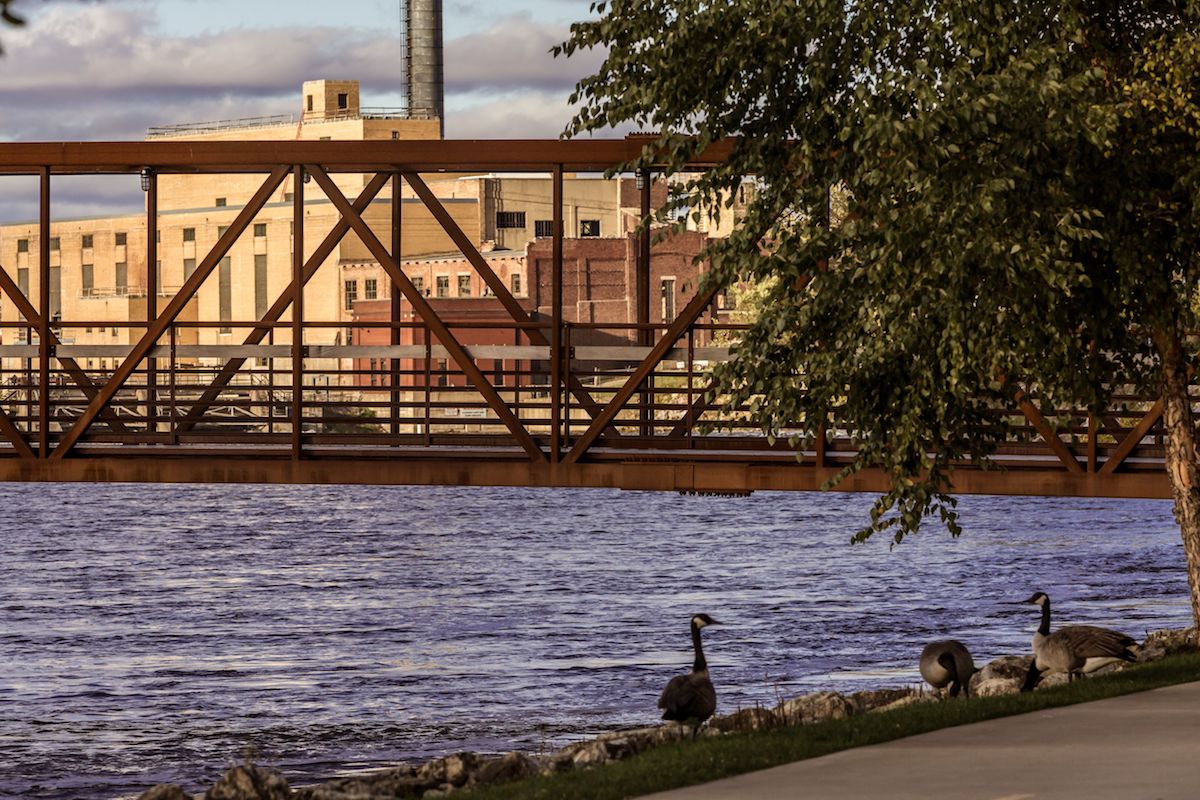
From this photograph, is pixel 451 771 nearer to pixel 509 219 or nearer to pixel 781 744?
pixel 781 744

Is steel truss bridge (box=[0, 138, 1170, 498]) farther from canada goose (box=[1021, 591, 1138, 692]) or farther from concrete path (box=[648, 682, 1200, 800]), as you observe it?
concrete path (box=[648, 682, 1200, 800])

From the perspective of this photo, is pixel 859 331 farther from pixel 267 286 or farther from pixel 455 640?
pixel 267 286

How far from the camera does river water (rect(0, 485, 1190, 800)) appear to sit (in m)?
23.2

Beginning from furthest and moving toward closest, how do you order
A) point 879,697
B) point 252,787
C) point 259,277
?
point 259,277, point 879,697, point 252,787

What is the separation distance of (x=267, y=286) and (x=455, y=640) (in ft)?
306

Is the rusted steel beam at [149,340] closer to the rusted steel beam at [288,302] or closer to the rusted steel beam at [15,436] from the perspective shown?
the rusted steel beam at [15,436]

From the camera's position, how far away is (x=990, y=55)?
1539 cm

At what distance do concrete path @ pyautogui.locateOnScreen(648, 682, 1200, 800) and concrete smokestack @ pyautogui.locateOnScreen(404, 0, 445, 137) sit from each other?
483 feet

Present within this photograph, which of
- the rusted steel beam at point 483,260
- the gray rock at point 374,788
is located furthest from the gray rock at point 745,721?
the rusted steel beam at point 483,260

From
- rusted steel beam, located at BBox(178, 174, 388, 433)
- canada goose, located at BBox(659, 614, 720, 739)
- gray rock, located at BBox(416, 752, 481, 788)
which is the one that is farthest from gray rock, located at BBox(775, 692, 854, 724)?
rusted steel beam, located at BBox(178, 174, 388, 433)

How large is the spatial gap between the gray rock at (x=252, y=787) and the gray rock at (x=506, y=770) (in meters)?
1.56

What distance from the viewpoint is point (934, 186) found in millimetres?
14953

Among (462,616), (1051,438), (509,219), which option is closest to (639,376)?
(1051,438)

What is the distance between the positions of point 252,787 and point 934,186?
261 inches
